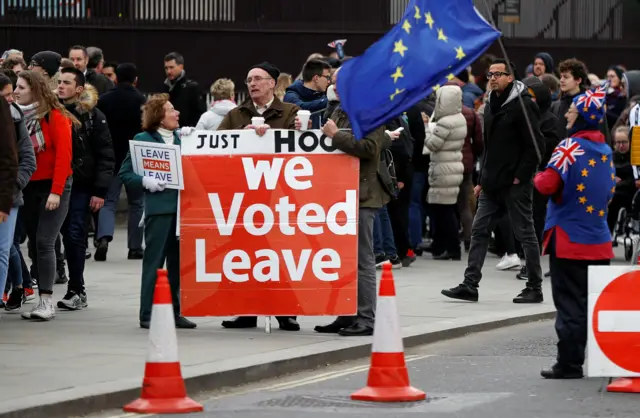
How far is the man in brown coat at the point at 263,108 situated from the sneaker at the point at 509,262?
6027mm

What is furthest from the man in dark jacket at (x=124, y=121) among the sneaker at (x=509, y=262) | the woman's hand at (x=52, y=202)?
the woman's hand at (x=52, y=202)

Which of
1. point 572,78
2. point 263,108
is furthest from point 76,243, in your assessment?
point 572,78

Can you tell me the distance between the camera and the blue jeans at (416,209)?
18750 mm

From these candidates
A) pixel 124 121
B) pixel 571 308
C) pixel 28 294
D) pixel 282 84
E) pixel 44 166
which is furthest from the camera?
pixel 124 121

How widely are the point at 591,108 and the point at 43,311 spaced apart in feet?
15.3

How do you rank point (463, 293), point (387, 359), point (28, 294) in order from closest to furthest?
point (387, 359) → point (28, 294) → point (463, 293)

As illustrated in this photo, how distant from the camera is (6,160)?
1070cm

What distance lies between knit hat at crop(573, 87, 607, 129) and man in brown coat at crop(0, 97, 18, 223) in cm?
375

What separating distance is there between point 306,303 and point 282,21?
45.3 feet

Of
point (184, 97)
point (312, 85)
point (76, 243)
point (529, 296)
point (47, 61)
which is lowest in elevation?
point (529, 296)

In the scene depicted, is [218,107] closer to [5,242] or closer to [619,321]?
[5,242]

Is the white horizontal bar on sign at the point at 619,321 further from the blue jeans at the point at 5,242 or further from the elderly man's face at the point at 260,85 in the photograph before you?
the blue jeans at the point at 5,242

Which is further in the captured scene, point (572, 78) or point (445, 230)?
point (445, 230)


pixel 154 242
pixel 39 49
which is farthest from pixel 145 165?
pixel 39 49
